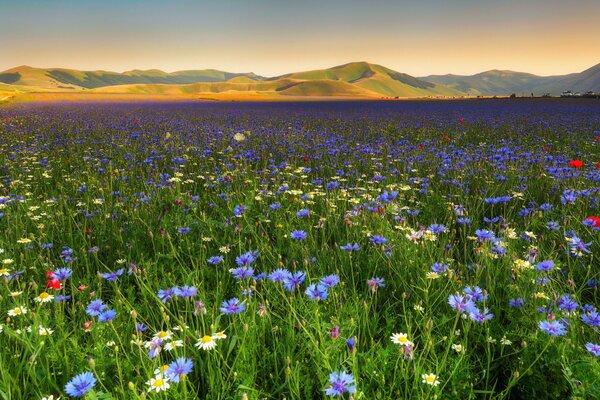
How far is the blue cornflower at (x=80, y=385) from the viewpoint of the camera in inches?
49.0

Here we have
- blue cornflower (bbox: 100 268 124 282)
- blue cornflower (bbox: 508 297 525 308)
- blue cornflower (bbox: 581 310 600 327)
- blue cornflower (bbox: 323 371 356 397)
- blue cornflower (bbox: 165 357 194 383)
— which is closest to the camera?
blue cornflower (bbox: 323 371 356 397)

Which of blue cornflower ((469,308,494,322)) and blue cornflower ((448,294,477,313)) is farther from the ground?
blue cornflower ((448,294,477,313))

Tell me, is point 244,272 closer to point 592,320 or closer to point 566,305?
point 566,305

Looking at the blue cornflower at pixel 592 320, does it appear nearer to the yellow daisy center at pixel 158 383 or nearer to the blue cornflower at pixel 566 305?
the blue cornflower at pixel 566 305

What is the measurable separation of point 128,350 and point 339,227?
2.13 meters

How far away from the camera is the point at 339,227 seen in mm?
3580

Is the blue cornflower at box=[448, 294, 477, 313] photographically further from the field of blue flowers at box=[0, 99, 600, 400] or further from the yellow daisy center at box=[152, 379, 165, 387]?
the yellow daisy center at box=[152, 379, 165, 387]

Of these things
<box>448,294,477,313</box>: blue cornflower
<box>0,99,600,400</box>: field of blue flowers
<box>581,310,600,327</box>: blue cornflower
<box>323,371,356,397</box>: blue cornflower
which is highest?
<box>448,294,477,313</box>: blue cornflower

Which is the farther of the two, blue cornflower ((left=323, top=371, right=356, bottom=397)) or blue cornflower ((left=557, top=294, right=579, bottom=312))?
blue cornflower ((left=557, top=294, right=579, bottom=312))

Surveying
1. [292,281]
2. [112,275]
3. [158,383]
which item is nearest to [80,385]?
[158,383]

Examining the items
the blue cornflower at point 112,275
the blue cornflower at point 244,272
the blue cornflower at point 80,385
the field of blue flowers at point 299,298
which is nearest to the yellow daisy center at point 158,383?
the field of blue flowers at point 299,298

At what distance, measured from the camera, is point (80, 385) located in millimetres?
1295

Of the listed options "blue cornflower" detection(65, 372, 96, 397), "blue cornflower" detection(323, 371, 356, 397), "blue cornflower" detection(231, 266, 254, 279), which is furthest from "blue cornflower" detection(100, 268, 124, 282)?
"blue cornflower" detection(323, 371, 356, 397)

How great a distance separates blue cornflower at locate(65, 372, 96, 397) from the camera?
124cm
